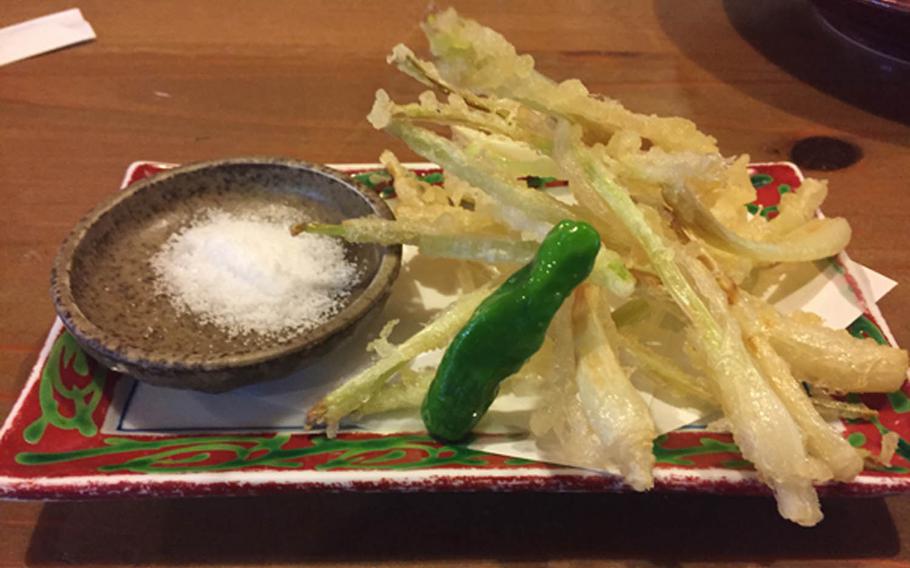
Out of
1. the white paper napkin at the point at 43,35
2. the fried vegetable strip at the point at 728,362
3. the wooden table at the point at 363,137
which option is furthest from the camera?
the white paper napkin at the point at 43,35

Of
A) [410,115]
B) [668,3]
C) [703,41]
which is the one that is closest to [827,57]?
[703,41]

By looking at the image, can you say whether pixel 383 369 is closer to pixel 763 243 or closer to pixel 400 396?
pixel 400 396

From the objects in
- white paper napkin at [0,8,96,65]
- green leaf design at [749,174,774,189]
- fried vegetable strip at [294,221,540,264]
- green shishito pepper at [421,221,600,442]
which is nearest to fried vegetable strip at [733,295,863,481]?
green shishito pepper at [421,221,600,442]

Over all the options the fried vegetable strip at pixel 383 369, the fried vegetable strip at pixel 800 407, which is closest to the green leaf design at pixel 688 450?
the fried vegetable strip at pixel 800 407

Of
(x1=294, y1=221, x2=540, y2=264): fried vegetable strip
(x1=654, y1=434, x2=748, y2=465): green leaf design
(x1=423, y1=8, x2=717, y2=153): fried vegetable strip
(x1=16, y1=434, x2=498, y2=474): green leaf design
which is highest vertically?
(x1=423, y1=8, x2=717, y2=153): fried vegetable strip

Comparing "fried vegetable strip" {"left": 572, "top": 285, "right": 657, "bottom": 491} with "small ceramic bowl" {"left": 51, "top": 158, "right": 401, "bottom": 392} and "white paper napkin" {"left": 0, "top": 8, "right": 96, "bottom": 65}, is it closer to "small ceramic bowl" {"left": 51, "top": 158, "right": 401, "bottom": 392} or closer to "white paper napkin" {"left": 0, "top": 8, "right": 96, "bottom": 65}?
"small ceramic bowl" {"left": 51, "top": 158, "right": 401, "bottom": 392}

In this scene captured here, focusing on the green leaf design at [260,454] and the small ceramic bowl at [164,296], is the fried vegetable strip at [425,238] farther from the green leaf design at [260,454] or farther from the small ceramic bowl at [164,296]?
the green leaf design at [260,454]
